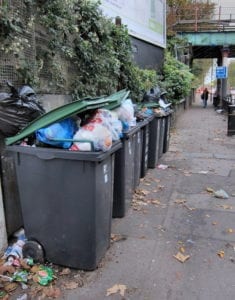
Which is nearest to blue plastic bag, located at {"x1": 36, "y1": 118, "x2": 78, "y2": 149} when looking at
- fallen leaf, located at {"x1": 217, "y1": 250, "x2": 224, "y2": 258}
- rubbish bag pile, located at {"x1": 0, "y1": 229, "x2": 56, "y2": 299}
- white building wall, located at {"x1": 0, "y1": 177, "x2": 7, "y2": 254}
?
white building wall, located at {"x1": 0, "y1": 177, "x2": 7, "y2": 254}

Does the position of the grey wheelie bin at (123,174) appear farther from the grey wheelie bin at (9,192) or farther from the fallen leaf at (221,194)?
the fallen leaf at (221,194)

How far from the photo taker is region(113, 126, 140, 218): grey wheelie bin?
14.0ft

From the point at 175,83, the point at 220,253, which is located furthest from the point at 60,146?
the point at 175,83

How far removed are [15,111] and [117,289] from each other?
187cm

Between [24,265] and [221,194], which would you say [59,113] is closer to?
[24,265]

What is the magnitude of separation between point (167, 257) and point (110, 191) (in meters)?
0.88

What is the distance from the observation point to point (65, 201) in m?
3.14

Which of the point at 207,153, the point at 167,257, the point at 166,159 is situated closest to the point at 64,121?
the point at 167,257

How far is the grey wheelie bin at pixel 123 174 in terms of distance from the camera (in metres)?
4.27

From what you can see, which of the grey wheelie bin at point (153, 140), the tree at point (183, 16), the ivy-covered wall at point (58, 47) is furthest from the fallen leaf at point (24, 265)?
the tree at point (183, 16)

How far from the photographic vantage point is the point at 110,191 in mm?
3473

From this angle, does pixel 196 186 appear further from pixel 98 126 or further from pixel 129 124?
pixel 98 126

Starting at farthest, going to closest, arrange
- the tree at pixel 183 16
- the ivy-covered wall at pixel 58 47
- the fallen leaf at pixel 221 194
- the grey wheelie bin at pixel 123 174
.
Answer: the tree at pixel 183 16 < the fallen leaf at pixel 221 194 < the grey wheelie bin at pixel 123 174 < the ivy-covered wall at pixel 58 47

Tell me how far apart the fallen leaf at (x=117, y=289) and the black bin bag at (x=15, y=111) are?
66.3 inches
